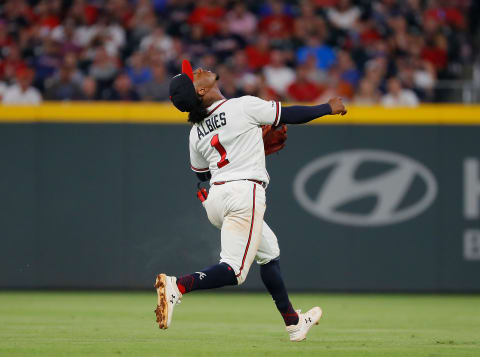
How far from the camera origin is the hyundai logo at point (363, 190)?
464 inches

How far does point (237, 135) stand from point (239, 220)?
598 mm

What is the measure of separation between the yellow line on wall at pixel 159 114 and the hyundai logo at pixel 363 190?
45 centimetres

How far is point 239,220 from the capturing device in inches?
262

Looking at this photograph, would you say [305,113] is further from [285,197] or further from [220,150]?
[285,197]

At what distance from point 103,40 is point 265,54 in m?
2.47

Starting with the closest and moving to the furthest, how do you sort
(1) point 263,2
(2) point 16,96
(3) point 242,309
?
(3) point 242,309, (2) point 16,96, (1) point 263,2

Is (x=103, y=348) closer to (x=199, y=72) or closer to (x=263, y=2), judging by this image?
(x=199, y=72)

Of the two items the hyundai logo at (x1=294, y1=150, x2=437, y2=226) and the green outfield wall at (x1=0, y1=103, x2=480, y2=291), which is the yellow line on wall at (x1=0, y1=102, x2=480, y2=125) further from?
the hyundai logo at (x1=294, y1=150, x2=437, y2=226)

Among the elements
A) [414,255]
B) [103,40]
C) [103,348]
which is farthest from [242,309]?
[103,40]

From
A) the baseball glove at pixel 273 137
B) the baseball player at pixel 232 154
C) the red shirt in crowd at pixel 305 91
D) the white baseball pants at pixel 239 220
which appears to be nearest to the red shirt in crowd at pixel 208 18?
the red shirt in crowd at pixel 305 91

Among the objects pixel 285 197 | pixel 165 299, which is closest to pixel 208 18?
pixel 285 197

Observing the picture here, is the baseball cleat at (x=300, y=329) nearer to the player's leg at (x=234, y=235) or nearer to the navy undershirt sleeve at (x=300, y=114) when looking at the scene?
the player's leg at (x=234, y=235)

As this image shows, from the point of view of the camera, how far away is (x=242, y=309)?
997 cm

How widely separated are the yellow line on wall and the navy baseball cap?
5.04 metres
